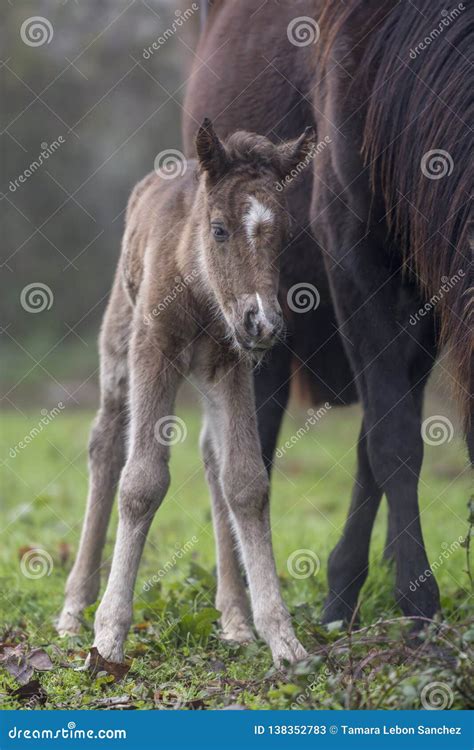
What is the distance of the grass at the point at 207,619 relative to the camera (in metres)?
3.52

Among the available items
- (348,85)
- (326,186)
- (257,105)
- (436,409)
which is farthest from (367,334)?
(436,409)

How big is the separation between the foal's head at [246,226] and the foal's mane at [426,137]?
44 cm

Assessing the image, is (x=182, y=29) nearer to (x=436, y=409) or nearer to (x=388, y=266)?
(x=388, y=266)

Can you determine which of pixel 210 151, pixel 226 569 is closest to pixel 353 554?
pixel 226 569

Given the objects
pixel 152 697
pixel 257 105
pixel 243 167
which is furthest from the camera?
pixel 257 105

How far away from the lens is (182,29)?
7.99 metres

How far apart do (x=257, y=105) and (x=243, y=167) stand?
1.80 m

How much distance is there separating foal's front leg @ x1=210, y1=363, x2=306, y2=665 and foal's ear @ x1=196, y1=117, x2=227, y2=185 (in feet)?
2.81

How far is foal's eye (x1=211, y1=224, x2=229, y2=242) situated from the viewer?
4.10 metres

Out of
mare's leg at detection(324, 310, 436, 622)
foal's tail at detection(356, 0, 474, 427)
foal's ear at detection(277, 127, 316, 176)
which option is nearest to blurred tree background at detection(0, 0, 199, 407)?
mare's leg at detection(324, 310, 436, 622)

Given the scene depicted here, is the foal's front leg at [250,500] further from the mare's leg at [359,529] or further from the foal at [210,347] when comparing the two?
the mare's leg at [359,529]

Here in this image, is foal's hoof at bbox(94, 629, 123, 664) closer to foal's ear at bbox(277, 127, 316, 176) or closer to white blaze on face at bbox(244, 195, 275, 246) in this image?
white blaze on face at bbox(244, 195, 275, 246)

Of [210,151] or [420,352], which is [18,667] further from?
[420,352]

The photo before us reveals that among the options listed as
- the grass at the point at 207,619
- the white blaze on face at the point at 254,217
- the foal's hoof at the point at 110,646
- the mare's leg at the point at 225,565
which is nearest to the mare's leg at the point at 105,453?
the grass at the point at 207,619
